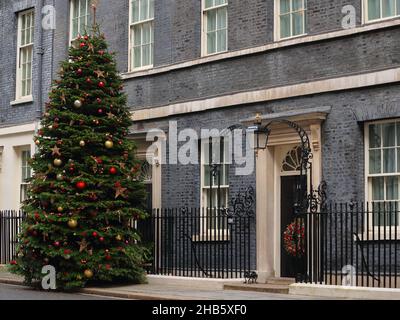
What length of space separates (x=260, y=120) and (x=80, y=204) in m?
4.04

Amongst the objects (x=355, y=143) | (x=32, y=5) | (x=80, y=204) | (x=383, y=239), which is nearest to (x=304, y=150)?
(x=355, y=143)

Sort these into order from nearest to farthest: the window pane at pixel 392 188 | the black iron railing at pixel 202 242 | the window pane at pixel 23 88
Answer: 1. the window pane at pixel 392 188
2. the black iron railing at pixel 202 242
3. the window pane at pixel 23 88

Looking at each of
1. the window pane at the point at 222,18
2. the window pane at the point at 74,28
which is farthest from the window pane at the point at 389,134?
the window pane at the point at 74,28

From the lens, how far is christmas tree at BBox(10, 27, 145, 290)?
1964cm

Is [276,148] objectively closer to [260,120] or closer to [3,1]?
[260,120]

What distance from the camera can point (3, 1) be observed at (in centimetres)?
2930

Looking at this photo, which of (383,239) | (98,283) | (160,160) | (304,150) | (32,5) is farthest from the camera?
(32,5)

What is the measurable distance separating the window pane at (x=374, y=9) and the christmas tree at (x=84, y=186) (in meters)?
5.66

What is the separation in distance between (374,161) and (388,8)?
115 inches

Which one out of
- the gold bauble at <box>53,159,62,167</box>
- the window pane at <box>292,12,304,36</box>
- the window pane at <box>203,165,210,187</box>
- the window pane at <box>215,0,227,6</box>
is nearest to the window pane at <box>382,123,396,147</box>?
the window pane at <box>292,12,304,36</box>

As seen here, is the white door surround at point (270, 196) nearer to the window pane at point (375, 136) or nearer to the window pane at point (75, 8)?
the window pane at point (375, 136)

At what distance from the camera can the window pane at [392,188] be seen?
711 inches

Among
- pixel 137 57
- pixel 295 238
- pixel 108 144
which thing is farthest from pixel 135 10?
pixel 295 238

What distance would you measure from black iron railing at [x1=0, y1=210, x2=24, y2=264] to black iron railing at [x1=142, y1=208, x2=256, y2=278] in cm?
526
